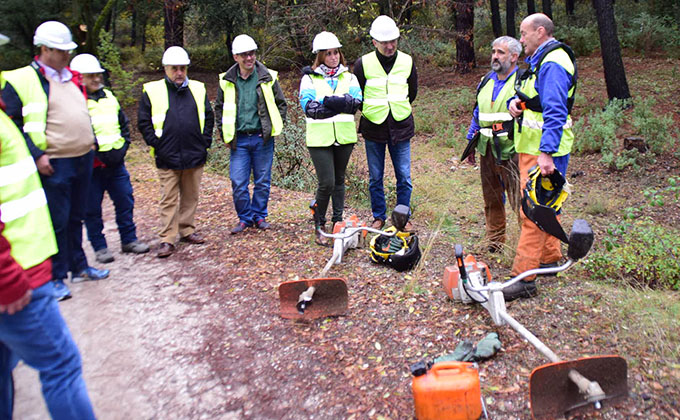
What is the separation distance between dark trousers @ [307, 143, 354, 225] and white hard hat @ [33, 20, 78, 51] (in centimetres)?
250

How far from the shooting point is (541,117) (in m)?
4.20

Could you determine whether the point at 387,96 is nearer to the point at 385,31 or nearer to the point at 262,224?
the point at 385,31

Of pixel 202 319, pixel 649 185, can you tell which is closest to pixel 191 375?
pixel 202 319

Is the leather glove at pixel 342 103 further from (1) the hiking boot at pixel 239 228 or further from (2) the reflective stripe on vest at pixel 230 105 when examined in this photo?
(1) the hiking boot at pixel 239 228

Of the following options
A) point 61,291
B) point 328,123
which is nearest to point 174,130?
point 328,123

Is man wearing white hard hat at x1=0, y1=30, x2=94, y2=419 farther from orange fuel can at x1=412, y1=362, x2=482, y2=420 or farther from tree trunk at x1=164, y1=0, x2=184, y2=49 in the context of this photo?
tree trunk at x1=164, y1=0, x2=184, y2=49

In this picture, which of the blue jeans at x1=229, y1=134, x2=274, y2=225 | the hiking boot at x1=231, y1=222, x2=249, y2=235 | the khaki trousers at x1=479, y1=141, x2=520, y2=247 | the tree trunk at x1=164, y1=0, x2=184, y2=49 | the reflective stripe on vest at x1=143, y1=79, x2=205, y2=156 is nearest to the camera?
the khaki trousers at x1=479, y1=141, x2=520, y2=247

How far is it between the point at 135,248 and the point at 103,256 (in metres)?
0.37

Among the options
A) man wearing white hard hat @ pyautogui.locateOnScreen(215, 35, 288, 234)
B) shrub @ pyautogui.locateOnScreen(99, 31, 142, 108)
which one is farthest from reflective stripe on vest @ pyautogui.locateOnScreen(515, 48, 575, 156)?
shrub @ pyautogui.locateOnScreen(99, 31, 142, 108)

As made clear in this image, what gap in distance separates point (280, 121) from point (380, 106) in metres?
1.35

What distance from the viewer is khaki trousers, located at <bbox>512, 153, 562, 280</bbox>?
4180 millimetres

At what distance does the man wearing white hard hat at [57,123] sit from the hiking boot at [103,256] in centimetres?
71

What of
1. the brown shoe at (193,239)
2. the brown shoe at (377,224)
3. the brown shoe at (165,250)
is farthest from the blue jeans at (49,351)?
the brown shoe at (377,224)

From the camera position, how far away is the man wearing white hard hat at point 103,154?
5.42 meters
